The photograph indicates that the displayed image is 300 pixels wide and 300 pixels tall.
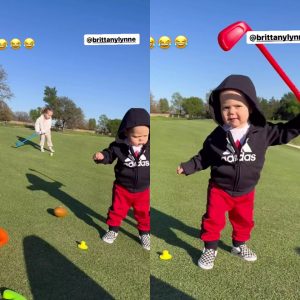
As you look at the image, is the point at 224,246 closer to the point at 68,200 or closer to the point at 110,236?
the point at 110,236

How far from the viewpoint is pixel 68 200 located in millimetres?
2820

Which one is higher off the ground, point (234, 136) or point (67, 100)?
point (67, 100)

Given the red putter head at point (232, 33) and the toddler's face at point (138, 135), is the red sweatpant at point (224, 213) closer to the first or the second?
the toddler's face at point (138, 135)

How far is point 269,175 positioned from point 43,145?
1994mm

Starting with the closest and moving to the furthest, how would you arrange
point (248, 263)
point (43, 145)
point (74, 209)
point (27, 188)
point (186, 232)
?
point (248, 263) → point (186, 232) → point (74, 209) → point (27, 188) → point (43, 145)

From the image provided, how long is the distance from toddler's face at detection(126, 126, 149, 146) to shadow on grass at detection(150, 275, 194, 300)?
731 mm

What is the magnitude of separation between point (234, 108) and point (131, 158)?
2.06 feet

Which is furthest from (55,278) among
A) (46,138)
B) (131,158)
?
(46,138)

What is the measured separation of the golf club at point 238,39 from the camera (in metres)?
1.82

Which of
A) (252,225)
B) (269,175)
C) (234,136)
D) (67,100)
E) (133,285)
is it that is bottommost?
(133,285)

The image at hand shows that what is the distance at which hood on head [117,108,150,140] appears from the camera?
205cm

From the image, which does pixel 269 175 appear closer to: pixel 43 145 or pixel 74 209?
pixel 74 209

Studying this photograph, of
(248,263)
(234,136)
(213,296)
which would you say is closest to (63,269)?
(213,296)

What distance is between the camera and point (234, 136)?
72.6 inches
